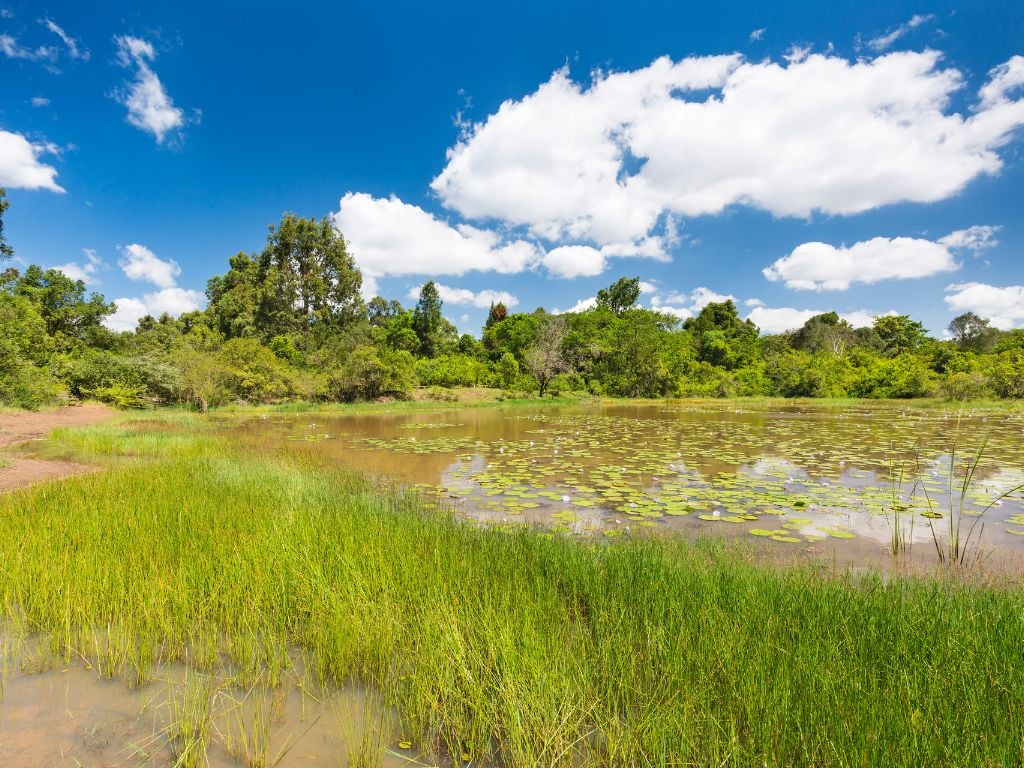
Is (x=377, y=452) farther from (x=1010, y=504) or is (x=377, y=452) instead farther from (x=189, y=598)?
(x=1010, y=504)

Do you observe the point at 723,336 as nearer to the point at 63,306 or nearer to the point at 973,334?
the point at 973,334

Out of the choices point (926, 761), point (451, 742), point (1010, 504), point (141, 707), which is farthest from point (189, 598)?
point (1010, 504)

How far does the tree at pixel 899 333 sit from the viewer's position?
136 ft

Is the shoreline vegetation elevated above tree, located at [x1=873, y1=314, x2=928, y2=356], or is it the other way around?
tree, located at [x1=873, y1=314, x2=928, y2=356]

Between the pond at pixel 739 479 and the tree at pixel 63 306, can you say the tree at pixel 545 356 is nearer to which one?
the pond at pixel 739 479

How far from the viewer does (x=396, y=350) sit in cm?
3566

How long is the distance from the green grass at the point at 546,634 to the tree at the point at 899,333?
49589 mm

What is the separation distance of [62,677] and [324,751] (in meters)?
1.69

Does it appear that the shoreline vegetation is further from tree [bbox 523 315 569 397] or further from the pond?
tree [bbox 523 315 569 397]

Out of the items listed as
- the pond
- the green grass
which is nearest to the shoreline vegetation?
the green grass

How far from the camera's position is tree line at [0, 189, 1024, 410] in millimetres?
24172

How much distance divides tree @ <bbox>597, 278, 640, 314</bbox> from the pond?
114 feet

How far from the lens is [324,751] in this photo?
203cm

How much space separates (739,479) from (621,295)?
44388mm
